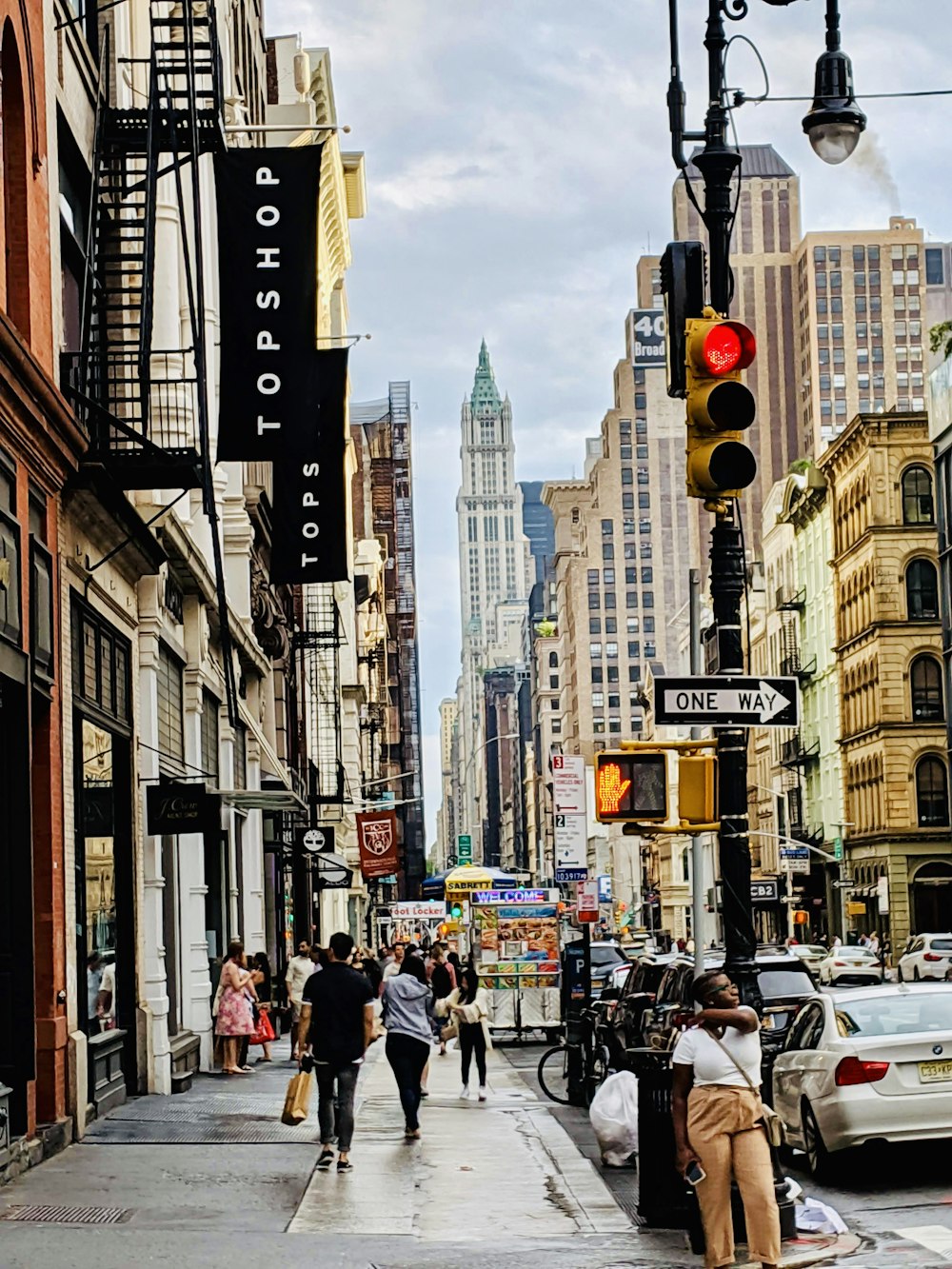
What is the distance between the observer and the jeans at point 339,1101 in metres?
16.0

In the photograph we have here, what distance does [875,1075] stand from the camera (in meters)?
15.1

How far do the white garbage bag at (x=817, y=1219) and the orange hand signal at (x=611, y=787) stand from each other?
2.79 m

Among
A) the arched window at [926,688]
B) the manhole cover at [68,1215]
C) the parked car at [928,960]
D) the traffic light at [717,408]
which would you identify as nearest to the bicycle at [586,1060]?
the manhole cover at [68,1215]

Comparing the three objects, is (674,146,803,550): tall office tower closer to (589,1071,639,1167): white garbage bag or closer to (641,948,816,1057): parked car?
(641,948,816,1057): parked car

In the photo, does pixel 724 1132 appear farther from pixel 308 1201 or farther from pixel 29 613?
pixel 29 613

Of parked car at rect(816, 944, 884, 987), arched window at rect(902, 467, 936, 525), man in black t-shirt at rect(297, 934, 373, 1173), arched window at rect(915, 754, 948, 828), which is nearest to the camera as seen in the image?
man in black t-shirt at rect(297, 934, 373, 1173)

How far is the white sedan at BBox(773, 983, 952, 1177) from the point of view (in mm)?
14938

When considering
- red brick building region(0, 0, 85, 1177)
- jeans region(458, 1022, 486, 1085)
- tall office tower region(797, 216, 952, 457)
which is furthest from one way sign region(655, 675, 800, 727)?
tall office tower region(797, 216, 952, 457)

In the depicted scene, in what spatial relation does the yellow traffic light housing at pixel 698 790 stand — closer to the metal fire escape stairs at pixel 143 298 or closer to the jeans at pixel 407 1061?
the metal fire escape stairs at pixel 143 298

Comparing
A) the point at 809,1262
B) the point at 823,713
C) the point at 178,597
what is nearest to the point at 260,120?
the point at 178,597

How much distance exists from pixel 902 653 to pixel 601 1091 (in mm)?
67203

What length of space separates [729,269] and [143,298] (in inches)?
318

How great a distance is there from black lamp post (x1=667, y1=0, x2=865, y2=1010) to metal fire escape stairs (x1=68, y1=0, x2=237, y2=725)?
615 centimetres

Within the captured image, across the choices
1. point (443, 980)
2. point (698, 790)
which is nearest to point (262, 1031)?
point (443, 980)
